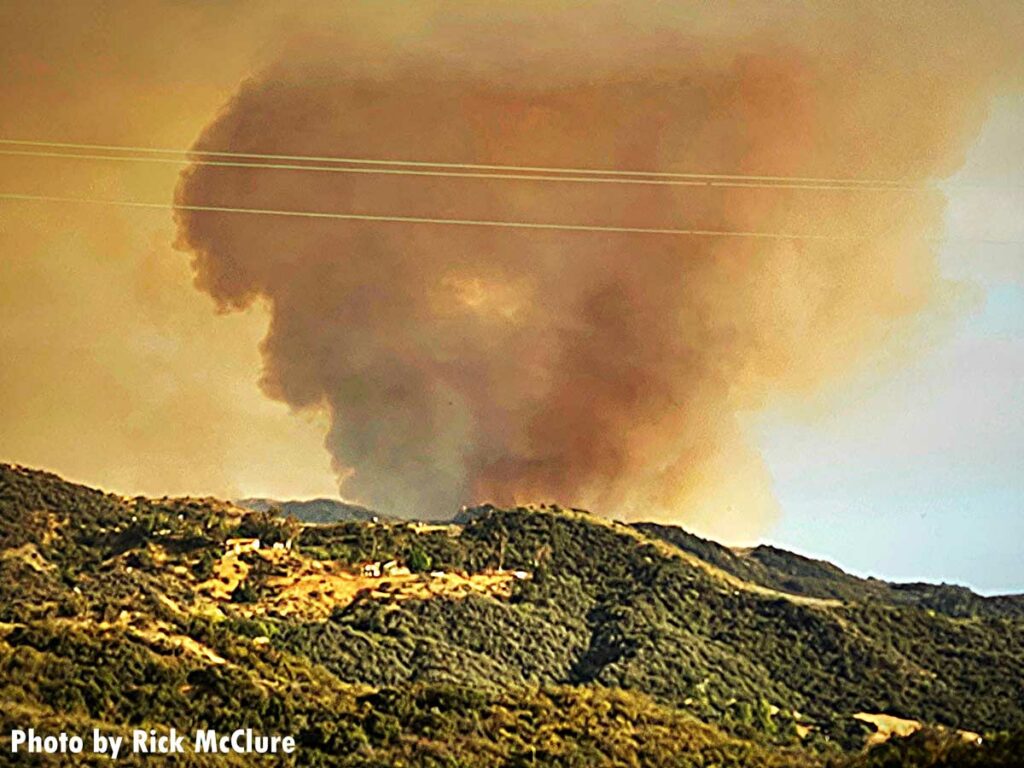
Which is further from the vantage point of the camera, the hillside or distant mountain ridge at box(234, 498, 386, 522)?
distant mountain ridge at box(234, 498, 386, 522)

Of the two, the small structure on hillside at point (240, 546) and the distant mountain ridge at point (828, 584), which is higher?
the small structure on hillside at point (240, 546)

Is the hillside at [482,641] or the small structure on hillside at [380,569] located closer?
the hillside at [482,641]

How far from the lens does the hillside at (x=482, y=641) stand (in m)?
18.3

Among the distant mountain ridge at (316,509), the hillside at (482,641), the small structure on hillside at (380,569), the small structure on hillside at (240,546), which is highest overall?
the distant mountain ridge at (316,509)

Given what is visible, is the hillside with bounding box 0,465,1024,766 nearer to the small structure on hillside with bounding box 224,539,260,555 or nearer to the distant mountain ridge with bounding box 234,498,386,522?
the small structure on hillside with bounding box 224,539,260,555

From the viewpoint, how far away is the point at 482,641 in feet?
68.3

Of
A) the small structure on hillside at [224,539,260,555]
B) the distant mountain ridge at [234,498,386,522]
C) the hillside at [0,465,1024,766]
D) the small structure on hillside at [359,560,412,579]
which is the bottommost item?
the hillside at [0,465,1024,766]

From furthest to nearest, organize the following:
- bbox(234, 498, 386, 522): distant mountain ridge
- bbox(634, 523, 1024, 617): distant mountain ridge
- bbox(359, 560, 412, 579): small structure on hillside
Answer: bbox(234, 498, 386, 522): distant mountain ridge, bbox(634, 523, 1024, 617): distant mountain ridge, bbox(359, 560, 412, 579): small structure on hillside

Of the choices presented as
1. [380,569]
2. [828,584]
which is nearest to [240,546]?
[380,569]

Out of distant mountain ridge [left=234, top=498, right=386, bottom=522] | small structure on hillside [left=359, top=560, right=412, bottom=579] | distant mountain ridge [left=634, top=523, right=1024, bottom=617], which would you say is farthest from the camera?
distant mountain ridge [left=234, top=498, right=386, bottom=522]

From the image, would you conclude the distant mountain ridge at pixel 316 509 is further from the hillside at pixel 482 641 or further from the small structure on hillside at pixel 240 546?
the small structure on hillside at pixel 240 546

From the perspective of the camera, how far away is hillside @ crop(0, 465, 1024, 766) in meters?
18.3

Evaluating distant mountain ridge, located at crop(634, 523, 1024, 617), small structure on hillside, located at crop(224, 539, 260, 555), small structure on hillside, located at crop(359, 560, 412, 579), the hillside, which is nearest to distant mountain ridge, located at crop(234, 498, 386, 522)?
the hillside

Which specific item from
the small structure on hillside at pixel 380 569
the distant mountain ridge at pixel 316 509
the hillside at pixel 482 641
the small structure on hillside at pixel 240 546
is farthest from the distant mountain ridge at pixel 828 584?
the small structure on hillside at pixel 240 546
